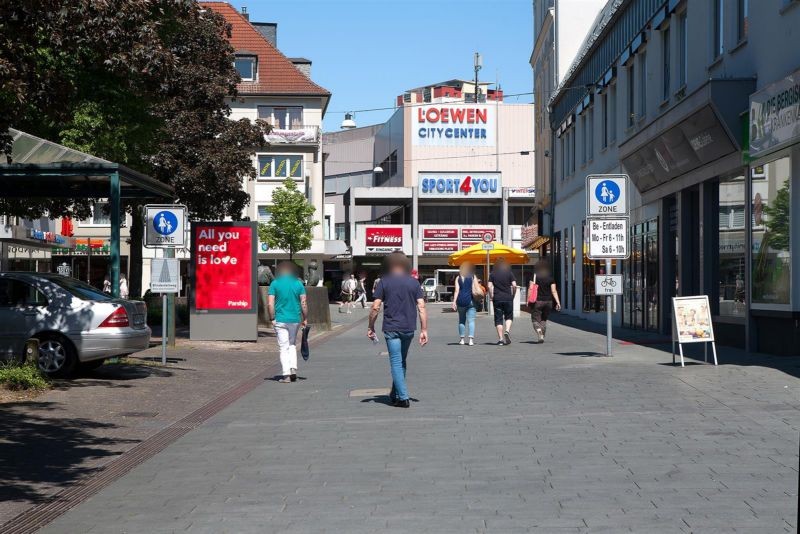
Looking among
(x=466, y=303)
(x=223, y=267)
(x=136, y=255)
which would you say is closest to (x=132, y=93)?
(x=223, y=267)

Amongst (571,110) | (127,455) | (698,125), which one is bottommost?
(127,455)

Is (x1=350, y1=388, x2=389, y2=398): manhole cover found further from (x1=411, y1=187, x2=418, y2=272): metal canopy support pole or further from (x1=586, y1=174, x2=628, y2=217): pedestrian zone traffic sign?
(x1=411, y1=187, x2=418, y2=272): metal canopy support pole

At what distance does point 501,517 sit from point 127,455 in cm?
411

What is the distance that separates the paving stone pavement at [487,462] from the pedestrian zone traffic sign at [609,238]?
415cm

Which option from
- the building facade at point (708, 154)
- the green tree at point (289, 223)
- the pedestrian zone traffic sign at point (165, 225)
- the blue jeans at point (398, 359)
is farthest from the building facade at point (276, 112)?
the blue jeans at point (398, 359)

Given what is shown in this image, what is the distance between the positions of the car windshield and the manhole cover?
4.27m

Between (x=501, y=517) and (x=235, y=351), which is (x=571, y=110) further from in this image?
(x=501, y=517)

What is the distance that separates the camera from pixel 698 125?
66.7 ft

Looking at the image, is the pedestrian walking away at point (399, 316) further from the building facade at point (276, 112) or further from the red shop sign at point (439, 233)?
the red shop sign at point (439, 233)

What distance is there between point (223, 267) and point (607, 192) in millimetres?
8968

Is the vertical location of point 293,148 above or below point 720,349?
above

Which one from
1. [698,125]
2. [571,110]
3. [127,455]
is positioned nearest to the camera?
[127,455]

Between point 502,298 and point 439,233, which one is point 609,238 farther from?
point 439,233

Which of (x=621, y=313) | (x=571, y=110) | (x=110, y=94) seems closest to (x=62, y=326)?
(x=110, y=94)
